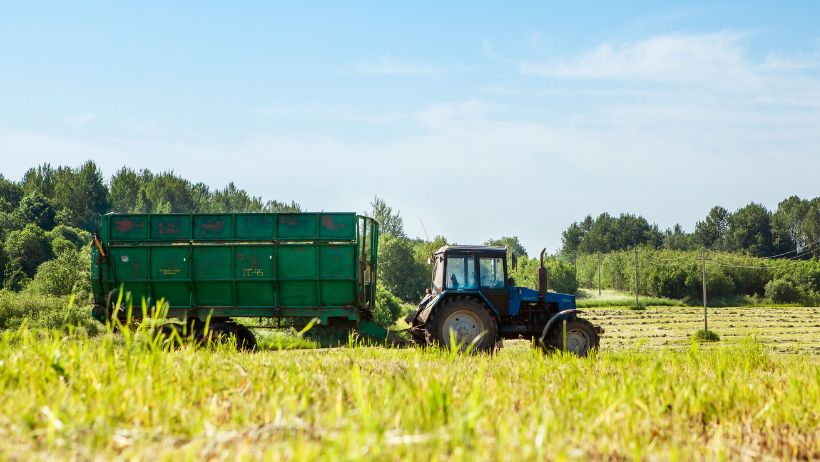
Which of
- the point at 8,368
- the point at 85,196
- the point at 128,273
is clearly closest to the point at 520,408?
the point at 8,368

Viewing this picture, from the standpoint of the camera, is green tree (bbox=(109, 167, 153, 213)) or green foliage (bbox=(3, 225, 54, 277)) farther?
green tree (bbox=(109, 167, 153, 213))

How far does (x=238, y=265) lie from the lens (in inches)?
687

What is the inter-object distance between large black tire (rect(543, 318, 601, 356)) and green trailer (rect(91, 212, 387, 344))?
364 centimetres

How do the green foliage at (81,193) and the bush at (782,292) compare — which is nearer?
the bush at (782,292)

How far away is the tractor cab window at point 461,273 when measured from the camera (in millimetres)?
16656

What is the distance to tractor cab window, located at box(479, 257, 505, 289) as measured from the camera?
55.2ft

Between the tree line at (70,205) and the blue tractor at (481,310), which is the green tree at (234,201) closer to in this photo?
the tree line at (70,205)

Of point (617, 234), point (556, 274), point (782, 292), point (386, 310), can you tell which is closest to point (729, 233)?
point (617, 234)

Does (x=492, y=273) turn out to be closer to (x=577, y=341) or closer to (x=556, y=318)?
(x=556, y=318)

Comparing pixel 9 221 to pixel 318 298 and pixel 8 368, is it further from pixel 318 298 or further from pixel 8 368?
pixel 8 368

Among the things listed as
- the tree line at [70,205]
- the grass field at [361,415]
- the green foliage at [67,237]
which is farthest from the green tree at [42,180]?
the grass field at [361,415]

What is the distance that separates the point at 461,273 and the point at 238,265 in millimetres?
4840

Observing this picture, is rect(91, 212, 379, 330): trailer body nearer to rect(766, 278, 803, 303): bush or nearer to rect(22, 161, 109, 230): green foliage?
rect(766, 278, 803, 303): bush

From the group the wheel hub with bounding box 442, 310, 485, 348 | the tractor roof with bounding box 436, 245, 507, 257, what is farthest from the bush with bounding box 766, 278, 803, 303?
the wheel hub with bounding box 442, 310, 485, 348
